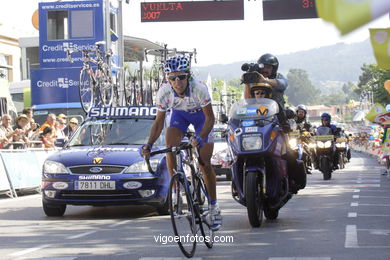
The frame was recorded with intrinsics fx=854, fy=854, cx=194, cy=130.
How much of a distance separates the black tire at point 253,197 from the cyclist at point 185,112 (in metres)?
0.86

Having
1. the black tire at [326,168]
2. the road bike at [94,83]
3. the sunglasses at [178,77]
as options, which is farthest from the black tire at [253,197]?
the black tire at [326,168]

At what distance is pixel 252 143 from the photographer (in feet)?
30.0

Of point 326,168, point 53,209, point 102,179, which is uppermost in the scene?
point 102,179

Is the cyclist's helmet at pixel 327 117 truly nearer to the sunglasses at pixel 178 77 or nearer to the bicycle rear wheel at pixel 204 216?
the sunglasses at pixel 178 77

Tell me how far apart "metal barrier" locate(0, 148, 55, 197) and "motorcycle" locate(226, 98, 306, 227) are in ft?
27.5

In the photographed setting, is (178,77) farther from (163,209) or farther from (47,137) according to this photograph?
(47,137)

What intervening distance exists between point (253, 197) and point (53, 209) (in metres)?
4.00

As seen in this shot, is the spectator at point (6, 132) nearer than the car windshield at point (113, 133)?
No

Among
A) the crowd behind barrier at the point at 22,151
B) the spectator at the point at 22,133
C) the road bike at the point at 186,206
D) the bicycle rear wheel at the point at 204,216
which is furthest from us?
the spectator at the point at 22,133

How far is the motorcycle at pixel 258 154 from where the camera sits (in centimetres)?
909

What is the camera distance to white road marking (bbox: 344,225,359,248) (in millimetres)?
7561

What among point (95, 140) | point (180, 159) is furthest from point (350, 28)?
point (95, 140)

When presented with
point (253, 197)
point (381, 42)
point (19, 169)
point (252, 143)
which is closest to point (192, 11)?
point (19, 169)

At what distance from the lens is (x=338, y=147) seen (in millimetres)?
26109
